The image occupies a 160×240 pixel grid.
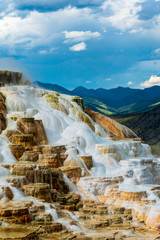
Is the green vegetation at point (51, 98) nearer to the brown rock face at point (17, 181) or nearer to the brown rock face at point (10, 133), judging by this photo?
the brown rock face at point (10, 133)

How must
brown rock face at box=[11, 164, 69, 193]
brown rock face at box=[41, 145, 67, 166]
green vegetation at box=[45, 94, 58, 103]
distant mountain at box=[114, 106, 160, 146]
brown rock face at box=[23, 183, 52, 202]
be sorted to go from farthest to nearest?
Answer: distant mountain at box=[114, 106, 160, 146] → green vegetation at box=[45, 94, 58, 103] → brown rock face at box=[41, 145, 67, 166] → brown rock face at box=[11, 164, 69, 193] → brown rock face at box=[23, 183, 52, 202]

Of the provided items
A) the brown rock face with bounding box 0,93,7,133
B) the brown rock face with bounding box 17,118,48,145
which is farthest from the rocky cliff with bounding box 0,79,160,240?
the brown rock face with bounding box 0,93,7,133

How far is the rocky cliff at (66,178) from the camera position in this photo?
17141 millimetres

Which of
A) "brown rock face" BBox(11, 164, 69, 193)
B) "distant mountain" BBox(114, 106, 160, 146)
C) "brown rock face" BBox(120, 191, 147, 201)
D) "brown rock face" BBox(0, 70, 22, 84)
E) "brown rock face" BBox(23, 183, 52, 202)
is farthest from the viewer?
"distant mountain" BBox(114, 106, 160, 146)

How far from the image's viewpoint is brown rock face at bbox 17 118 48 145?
91.5ft

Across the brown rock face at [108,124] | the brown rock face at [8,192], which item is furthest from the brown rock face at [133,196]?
the brown rock face at [108,124]

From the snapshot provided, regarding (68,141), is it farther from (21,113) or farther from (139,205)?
(139,205)

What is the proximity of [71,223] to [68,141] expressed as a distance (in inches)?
466

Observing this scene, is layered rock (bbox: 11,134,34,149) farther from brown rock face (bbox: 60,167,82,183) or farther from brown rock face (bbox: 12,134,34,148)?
brown rock face (bbox: 60,167,82,183)

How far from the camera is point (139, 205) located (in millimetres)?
21031

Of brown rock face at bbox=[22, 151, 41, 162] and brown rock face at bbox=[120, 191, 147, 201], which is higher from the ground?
brown rock face at bbox=[22, 151, 41, 162]

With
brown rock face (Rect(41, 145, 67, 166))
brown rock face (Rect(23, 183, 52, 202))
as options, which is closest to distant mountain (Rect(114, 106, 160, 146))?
brown rock face (Rect(41, 145, 67, 166))

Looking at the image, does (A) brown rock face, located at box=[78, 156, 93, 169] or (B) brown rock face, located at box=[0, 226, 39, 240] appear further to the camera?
(A) brown rock face, located at box=[78, 156, 93, 169]

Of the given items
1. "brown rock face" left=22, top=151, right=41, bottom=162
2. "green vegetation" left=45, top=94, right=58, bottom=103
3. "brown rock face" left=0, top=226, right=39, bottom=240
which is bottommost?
"brown rock face" left=0, top=226, right=39, bottom=240
